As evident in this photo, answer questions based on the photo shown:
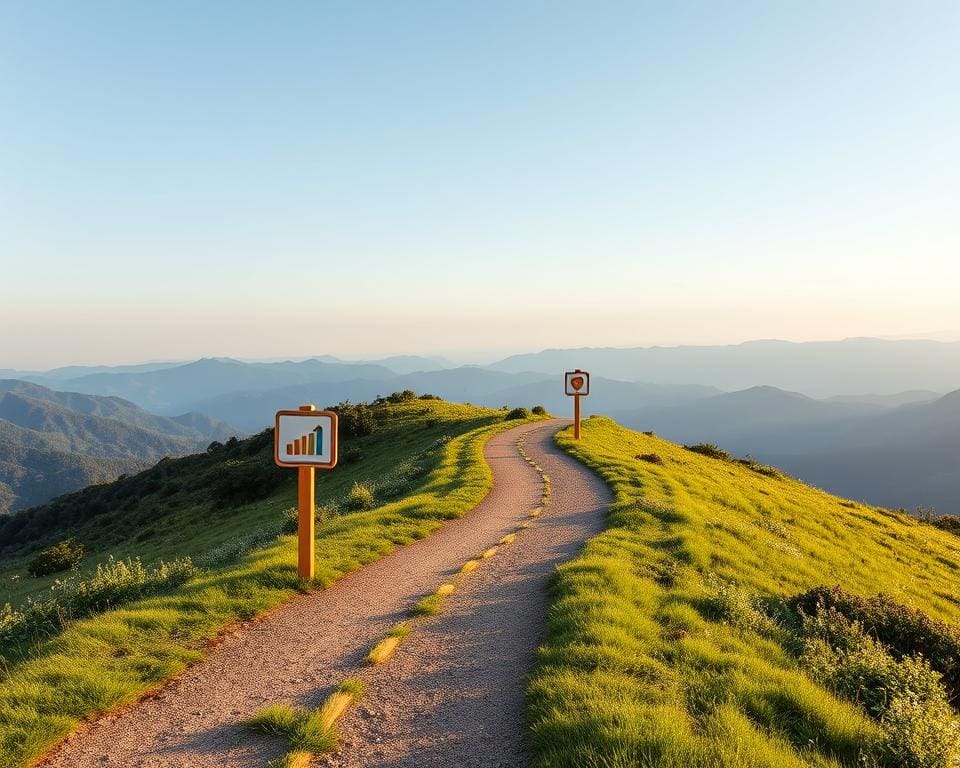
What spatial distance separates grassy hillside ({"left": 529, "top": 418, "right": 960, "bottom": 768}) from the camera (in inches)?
198

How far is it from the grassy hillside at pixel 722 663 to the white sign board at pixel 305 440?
4538mm

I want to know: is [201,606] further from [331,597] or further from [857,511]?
[857,511]

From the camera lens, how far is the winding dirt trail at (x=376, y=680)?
5.15 m

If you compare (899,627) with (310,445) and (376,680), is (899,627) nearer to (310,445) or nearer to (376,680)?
(376,680)

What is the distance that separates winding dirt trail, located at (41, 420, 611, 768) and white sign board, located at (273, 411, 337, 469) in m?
2.32

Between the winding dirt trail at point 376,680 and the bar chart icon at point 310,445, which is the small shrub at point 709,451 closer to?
the winding dirt trail at point 376,680

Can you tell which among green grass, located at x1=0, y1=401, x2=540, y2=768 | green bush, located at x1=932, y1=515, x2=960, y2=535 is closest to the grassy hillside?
green grass, located at x1=0, y1=401, x2=540, y2=768

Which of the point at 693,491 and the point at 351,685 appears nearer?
the point at 351,685

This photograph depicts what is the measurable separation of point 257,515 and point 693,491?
73.3 feet

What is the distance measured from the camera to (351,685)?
20.5ft

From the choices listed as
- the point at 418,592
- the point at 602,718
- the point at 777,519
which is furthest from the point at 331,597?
the point at 777,519

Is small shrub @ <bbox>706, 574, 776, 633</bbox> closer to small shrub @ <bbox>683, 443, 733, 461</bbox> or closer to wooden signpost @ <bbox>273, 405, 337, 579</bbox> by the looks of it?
wooden signpost @ <bbox>273, 405, 337, 579</bbox>

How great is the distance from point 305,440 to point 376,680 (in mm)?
4217

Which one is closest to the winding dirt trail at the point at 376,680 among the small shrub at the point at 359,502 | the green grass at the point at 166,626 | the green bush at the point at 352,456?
the green grass at the point at 166,626
